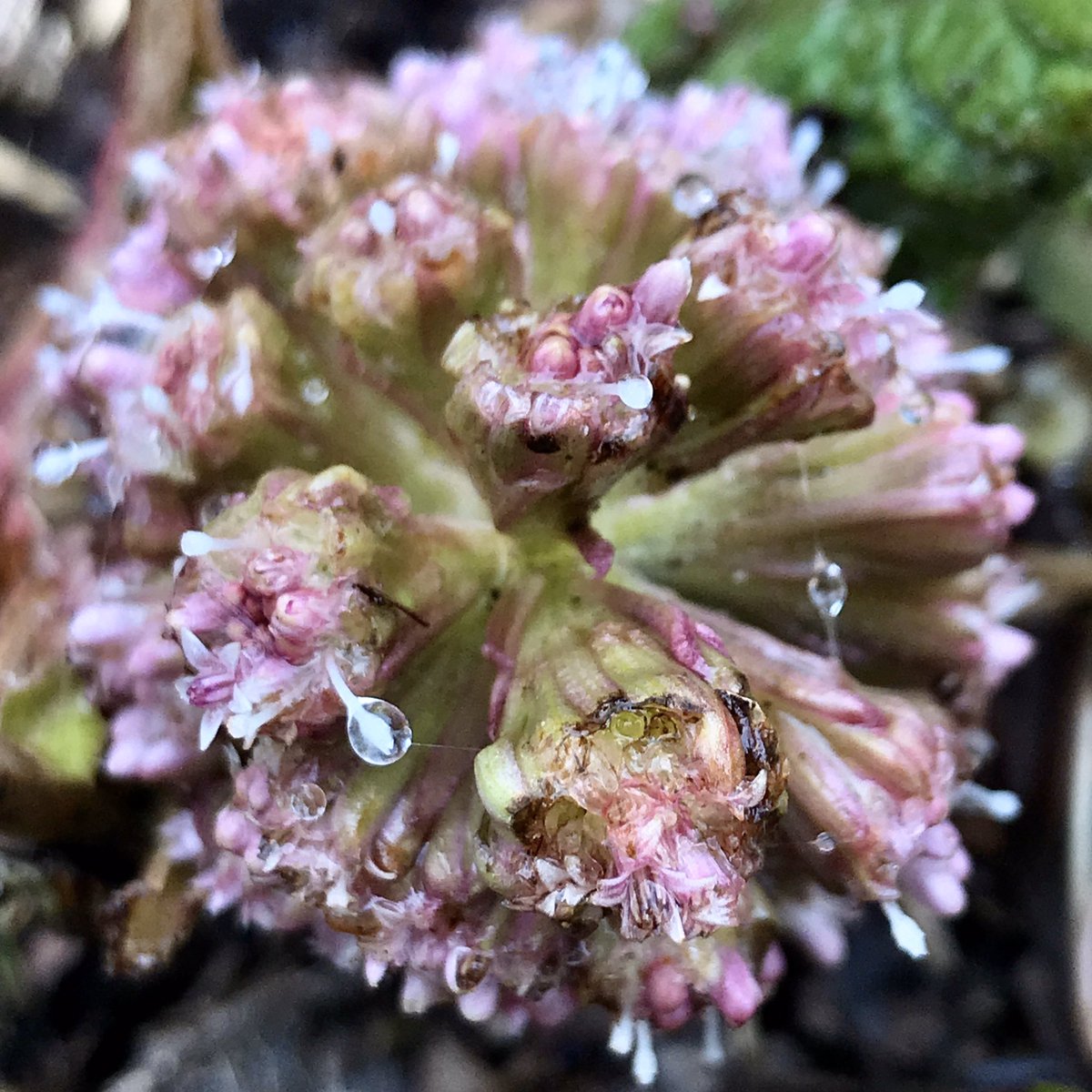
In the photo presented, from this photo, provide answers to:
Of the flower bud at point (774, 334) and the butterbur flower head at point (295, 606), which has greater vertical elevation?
the flower bud at point (774, 334)

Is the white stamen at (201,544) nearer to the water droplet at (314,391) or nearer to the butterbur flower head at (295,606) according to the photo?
the butterbur flower head at (295,606)

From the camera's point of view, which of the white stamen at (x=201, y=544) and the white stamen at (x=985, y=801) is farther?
the white stamen at (x=985, y=801)

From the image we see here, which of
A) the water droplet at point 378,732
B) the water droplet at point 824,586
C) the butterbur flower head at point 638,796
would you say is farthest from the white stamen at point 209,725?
the water droplet at point 824,586

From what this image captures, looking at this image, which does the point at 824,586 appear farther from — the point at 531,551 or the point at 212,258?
the point at 212,258

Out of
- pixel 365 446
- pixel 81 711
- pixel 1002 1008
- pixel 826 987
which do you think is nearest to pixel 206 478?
pixel 365 446

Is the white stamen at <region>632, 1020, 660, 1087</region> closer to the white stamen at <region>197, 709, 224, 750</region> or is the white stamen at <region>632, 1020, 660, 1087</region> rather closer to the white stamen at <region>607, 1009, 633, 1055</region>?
the white stamen at <region>607, 1009, 633, 1055</region>

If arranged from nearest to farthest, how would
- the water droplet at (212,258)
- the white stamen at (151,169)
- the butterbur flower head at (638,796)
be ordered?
1. the butterbur flower head at (638,796)
2. the water droplet at (212,258)
3. the white stamen at (151,169)

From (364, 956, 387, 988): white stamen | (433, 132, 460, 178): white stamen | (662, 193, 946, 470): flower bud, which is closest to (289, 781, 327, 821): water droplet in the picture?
(364, 956, 387, 988): white stamen

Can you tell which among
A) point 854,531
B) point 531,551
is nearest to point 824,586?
point 854,531
